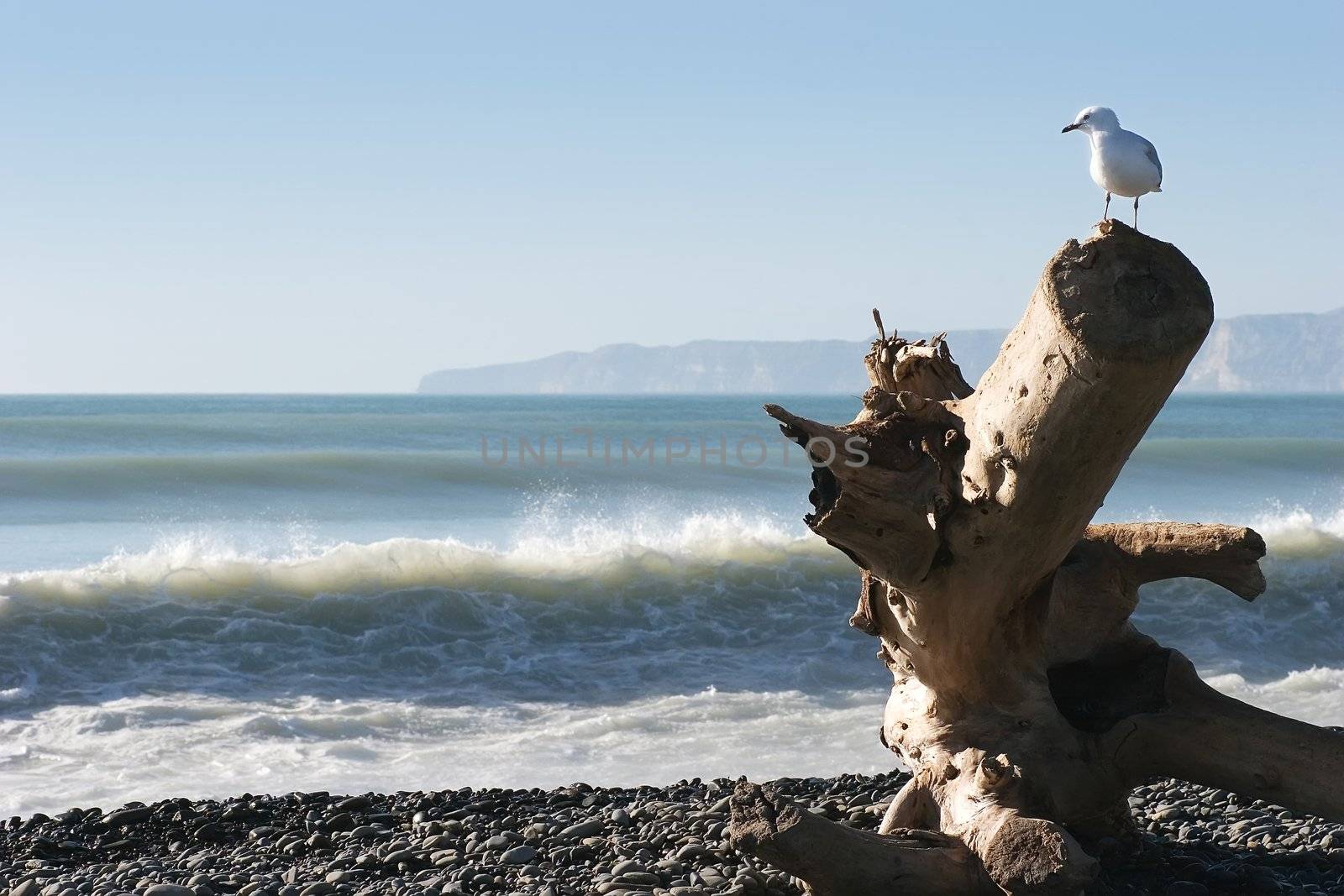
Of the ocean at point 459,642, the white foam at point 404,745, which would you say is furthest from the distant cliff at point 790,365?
the white foam at point 404,745

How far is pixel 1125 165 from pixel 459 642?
671cm

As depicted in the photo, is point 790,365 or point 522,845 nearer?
point 522,845

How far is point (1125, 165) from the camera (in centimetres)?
404

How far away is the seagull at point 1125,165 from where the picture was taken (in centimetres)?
404

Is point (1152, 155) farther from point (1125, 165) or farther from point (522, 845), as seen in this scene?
point (522, 845)

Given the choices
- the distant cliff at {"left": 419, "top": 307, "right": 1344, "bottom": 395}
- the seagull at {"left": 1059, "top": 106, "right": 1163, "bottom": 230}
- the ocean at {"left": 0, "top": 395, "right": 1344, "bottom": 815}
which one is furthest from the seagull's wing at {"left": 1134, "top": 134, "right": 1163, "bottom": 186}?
the distant cliff at {"left": 419, "top": 307, "right": 1344, "bottom": 395}

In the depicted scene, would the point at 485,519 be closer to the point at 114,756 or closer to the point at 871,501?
the point at 114,756

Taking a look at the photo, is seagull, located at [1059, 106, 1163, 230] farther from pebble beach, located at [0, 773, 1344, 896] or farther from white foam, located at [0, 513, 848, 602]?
white foam, located at [0, 513, 848, 602]

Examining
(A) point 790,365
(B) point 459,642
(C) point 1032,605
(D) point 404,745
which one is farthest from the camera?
(A) point 790,365

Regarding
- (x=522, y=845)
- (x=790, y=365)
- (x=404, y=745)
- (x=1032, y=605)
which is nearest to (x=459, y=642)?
(x=404, y=745)

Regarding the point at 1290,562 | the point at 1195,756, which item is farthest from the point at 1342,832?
the point at 1290,562

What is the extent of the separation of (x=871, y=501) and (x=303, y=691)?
19.3 feet

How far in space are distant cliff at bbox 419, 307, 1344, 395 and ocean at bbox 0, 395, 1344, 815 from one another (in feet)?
331

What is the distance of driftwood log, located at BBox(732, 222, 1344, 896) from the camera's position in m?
3.19
